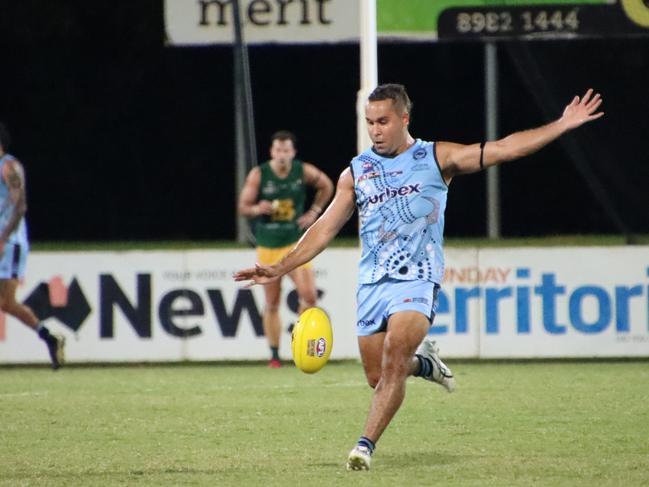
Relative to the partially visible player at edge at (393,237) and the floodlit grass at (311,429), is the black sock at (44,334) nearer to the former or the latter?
the floodlit grass at (311,429)

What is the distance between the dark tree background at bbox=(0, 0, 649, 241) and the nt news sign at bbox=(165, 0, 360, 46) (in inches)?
343

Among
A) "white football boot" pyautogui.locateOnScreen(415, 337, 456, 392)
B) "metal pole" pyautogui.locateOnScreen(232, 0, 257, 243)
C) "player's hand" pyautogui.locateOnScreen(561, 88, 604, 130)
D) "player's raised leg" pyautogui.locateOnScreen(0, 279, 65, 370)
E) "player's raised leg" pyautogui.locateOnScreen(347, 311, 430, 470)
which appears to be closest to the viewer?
"player's hand" pyautogui.locateOnScreen(561, 88, 604, 130)

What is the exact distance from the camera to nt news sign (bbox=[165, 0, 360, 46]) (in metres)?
19.2

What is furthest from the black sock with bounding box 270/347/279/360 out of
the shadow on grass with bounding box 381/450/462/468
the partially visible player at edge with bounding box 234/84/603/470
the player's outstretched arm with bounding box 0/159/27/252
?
the partially visible player at edge with bounding box 234/84/603/470

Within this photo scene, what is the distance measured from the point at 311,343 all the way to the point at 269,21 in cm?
1063

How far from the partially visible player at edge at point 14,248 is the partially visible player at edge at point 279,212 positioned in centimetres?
202

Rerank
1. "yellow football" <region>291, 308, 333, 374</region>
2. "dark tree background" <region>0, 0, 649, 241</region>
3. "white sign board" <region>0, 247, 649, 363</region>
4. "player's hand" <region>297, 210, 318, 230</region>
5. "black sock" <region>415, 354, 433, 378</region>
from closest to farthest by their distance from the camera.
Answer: "yellow football" <region>291, 308, 333, 374</region>
"black sock" <region>415, 354, 433, 378</region>
"player's hand" <region>297, 210, 318, 230</region>
"white sign board" <region>0, 247, 649, 363</region>
"dark tree background" <region>0, 0, 649, 241</region>

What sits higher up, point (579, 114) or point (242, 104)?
point (579, 114)

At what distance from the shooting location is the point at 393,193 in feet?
28.8

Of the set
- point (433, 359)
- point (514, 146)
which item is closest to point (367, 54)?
point (433, 359)

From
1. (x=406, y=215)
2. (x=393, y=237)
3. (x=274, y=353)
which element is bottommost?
(x=274, y=353)

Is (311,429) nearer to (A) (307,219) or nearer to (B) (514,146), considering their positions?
(B) (514,146)

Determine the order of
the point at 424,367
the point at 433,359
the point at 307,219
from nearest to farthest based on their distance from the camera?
the point at 424,367 → the point at 433,359 → the point at 307,219

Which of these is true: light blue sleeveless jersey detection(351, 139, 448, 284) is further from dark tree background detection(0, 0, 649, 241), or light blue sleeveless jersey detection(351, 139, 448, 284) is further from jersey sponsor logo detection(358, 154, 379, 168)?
dark tree background detection(0, 0, 649, 241)
